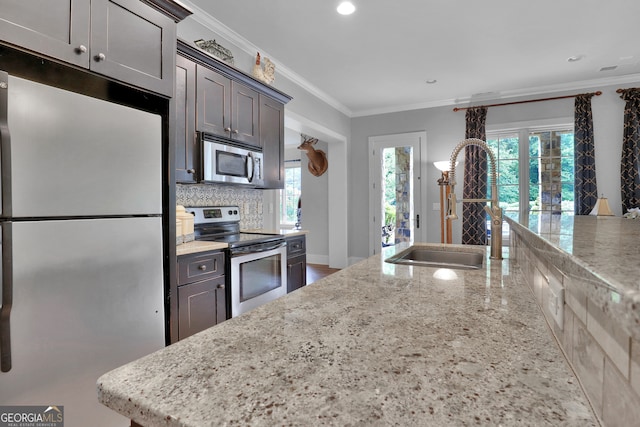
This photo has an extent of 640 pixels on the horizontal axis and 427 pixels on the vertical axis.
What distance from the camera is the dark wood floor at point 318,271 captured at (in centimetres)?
490

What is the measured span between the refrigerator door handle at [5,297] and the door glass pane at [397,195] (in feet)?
15.4

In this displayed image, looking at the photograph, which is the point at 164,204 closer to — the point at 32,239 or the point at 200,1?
the point at 32,239

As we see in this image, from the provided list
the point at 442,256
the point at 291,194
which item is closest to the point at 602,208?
the point at 442,256

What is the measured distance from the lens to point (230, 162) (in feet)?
8.46

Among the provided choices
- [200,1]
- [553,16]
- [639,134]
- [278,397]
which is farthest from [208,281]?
[639,134]

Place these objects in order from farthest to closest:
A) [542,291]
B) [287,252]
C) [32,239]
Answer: [287,252] < [32,239] < [542,291]

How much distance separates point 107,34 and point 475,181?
4.41 meters

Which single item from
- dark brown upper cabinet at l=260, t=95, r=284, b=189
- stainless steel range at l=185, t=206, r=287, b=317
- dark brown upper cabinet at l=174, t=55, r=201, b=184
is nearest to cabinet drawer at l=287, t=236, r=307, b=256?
stainless steel range at l=185, t=206, r=287, b=317

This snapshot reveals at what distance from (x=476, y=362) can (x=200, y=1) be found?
2.95m

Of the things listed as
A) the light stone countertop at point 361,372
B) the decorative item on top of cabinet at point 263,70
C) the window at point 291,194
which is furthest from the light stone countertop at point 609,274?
the window at point 291,194

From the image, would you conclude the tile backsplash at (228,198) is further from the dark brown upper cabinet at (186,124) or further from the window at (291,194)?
the window at (291,194)

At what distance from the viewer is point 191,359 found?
1.87 feet

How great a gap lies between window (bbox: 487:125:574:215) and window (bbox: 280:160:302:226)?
3.77 meters

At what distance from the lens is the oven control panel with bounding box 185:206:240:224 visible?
2656mm
